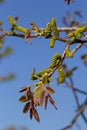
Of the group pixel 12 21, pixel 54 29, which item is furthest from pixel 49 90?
pixel 12 21

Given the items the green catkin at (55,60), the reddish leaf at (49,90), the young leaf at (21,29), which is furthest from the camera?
the young leaf at (21,29)

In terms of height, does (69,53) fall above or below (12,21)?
below

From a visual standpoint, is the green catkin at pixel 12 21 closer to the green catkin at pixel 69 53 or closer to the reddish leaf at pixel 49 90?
the green catkin at pixel 69 53

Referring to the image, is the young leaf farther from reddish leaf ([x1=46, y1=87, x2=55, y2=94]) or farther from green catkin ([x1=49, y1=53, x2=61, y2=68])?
reddish leaf ([x1=46, y1=87, x2=55, y2=94])

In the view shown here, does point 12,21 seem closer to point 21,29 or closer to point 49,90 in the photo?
point 21,29

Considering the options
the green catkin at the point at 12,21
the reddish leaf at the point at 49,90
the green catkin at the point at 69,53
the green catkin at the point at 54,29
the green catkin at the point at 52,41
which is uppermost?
the green catkin at the point at 12,21

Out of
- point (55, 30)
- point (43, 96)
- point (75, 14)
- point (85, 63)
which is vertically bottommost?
point (43, 96)

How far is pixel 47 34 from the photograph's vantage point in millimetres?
2541

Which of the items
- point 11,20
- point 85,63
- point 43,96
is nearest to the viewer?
point 43,96

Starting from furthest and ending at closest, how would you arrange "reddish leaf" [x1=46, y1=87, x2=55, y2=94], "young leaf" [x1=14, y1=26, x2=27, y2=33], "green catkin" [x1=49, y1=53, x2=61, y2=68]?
"young leaf" [x1=14, y1=26, x2=27, y2=33], "green catkin" [x1=49, y1=53, x2=61, y2=68], "reddish leaf" [x1=46, y1=87, x2=55, y2=94]

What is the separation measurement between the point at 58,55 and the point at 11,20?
513mm

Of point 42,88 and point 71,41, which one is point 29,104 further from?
point 71,41

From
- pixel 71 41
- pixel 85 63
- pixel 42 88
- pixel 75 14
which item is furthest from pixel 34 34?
pixel 75 14

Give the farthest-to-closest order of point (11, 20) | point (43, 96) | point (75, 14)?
point (75, 14)
point (11, 20)
point (43, 96)
